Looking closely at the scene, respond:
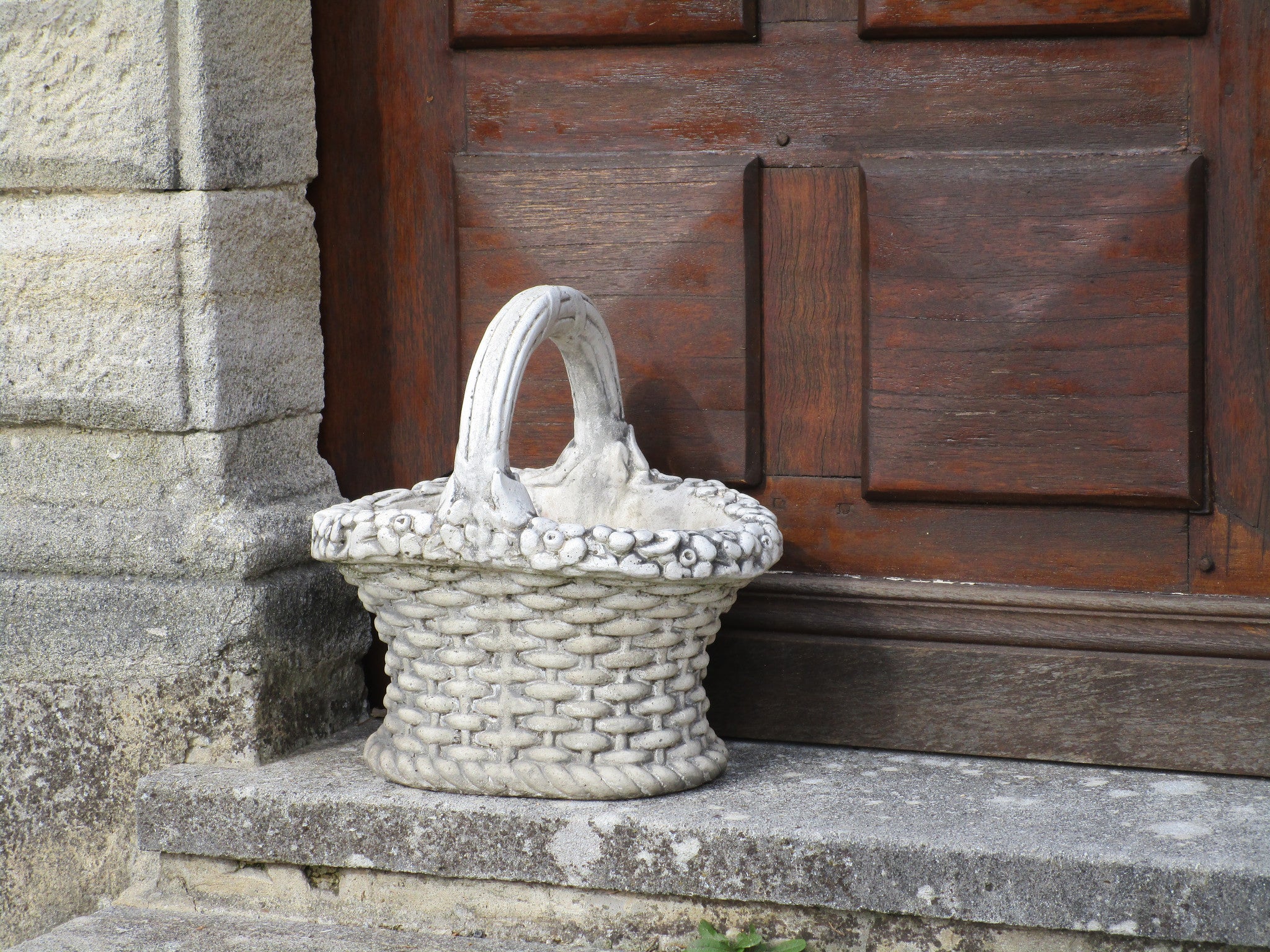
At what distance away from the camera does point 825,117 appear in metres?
1.72

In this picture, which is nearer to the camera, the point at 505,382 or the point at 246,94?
the point at 505,382

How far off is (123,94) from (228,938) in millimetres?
996

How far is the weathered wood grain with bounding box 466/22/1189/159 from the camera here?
162 centimetres

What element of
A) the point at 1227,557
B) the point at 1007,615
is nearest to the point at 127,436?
the point at 1007,615

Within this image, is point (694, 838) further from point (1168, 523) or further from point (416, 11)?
point (416, 11)

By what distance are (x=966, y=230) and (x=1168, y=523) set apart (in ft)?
1.44

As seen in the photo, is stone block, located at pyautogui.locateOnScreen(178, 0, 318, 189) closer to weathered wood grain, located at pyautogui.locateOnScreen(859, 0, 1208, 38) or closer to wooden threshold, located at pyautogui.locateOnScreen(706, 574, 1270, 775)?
weathered wood grain, located at pyautogui.locateOnScreen(859, 0, 1208, 38)

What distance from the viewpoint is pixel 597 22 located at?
1.75m

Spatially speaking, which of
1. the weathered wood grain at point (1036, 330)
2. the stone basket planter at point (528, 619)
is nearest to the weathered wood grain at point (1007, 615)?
the weathered wood grain at point (1036, 330)

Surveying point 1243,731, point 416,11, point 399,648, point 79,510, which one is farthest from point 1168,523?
point 79,510

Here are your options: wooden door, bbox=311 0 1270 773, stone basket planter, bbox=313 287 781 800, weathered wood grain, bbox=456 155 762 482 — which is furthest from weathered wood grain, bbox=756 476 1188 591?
stone basket planter, bbox=313 287 781 800

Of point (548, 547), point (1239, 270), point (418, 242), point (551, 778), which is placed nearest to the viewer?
point (548, 547)

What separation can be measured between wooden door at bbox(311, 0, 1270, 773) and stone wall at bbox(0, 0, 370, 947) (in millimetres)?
248

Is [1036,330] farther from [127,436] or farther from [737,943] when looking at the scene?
[127,436]
